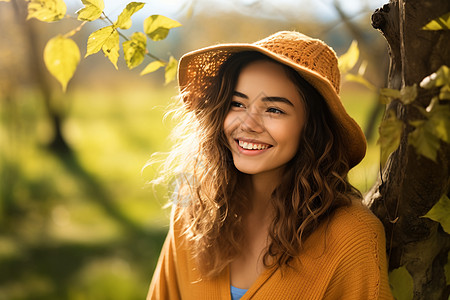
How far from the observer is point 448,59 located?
4.08 ft

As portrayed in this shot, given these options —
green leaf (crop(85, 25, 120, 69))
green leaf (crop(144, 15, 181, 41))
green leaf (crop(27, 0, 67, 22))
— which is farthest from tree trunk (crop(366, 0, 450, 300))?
green leaf (crop(27, 0, 67, 22))

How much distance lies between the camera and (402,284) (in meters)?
1.49

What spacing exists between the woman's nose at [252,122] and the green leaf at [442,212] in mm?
566

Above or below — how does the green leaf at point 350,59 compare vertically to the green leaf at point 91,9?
below

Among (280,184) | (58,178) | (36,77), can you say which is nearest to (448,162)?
(280,184)

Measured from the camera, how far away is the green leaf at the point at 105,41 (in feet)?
4.39

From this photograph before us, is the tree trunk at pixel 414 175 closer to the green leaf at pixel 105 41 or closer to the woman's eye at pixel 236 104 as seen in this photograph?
the woman's eye at pixel 236 104

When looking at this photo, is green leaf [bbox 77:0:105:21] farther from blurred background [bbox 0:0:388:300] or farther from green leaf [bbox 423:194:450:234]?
green leaf [bbox 423:194:450:234]

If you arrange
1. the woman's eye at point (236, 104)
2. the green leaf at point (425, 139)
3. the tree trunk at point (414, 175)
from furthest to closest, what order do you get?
the woman's eye at point (236, 104) → the tree trunk at point (414, 175) → the green leaf at point (425, 139)

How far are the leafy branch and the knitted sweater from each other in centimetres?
71

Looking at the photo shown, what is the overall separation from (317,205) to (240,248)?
307mm

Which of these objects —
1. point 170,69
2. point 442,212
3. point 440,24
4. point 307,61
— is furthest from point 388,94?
point 170,69

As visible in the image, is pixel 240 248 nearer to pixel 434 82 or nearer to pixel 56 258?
pixel 434 82

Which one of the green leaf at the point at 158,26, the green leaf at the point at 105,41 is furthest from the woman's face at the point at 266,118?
the green leaf at the point at 105,41
